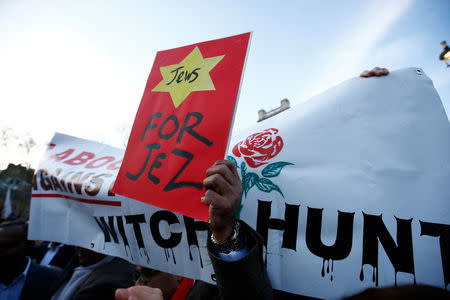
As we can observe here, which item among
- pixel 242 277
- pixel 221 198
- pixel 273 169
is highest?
pixel 273 169

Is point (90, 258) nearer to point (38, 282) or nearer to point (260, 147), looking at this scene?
point (38, 282)

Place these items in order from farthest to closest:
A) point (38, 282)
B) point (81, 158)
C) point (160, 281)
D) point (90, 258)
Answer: point (38, 282), point (81, 158), point (90, 258), point (160, 281)

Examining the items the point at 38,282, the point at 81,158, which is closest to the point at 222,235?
the point at 81,158

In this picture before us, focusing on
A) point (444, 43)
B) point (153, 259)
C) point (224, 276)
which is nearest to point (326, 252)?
point (224, 276)

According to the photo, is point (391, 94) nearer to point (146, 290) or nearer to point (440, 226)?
point (440, 226)

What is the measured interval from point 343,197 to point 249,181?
0.51 meters

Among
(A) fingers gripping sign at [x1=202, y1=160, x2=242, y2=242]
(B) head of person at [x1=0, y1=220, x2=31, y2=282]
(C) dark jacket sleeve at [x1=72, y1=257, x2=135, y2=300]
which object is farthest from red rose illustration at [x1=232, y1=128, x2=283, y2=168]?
(B) head of person at [x1=0, y1=220, x2=31, y2=282]

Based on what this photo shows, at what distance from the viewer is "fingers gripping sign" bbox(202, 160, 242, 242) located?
0.85m

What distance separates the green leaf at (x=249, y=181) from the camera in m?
1.17

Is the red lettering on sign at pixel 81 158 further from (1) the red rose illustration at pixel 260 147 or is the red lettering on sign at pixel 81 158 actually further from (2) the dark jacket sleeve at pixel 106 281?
(1) the red rose illustration at pixel 260 147

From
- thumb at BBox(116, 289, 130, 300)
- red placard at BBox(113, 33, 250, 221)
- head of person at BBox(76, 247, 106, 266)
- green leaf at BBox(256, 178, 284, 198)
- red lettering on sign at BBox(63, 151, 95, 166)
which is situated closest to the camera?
thumb at BBox(116, 289, 130, 300)

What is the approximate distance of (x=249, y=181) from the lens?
3.88 ft

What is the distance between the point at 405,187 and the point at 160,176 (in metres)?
1.25

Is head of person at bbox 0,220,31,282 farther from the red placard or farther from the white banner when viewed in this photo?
the red placard
